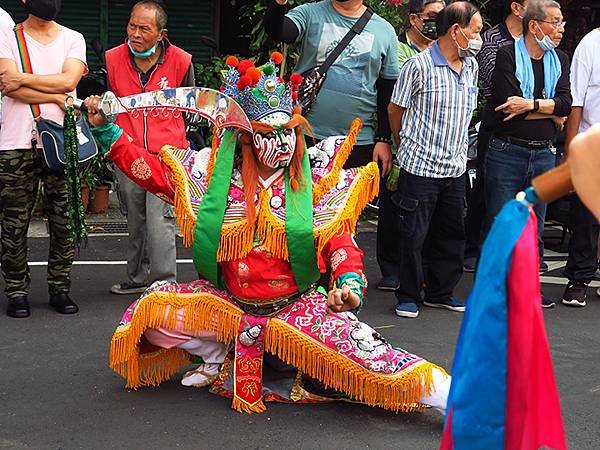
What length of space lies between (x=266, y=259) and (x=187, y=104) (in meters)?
0.77

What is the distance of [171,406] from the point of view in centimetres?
425

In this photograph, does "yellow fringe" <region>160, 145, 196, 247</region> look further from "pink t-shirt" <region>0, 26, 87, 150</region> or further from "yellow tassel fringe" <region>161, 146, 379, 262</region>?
"pink t-shirt" <region>0, 26, 87, 150</region>

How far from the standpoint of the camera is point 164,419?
4.11 metres

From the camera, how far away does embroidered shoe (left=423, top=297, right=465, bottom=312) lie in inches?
232

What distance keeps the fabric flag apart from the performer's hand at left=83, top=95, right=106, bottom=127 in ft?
7.37

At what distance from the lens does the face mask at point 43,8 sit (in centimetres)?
516

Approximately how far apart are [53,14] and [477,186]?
3.28 meters

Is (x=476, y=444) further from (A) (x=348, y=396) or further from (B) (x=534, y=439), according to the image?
(A) (x=348, y=396)

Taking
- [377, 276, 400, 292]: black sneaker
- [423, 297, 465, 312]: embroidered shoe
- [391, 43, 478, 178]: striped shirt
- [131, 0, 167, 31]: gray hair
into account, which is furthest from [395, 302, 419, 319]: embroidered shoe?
[131, 0, 167, 31]: gray hair

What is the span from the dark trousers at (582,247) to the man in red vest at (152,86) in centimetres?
255

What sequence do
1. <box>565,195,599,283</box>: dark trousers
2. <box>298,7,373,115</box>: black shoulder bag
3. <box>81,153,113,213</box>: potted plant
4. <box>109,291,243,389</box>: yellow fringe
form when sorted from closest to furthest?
1. <box>109,291,243,389</box>: yellow fringe
2. <box>298,7,373,115</box>: black shoulder bag
3. <box>565,195,599,283</box>: dark trousers
4. <box>81,153,113,213</box>: potted plant

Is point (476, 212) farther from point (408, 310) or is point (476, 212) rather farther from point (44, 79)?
point (44, 79)

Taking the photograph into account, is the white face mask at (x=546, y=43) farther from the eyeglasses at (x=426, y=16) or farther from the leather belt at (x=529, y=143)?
the eyeglasses at (x=426, y=16)

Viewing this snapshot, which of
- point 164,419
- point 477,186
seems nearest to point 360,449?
point 164,419
